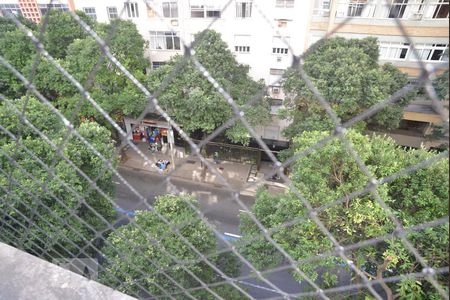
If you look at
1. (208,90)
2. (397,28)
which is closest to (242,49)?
(208,90)

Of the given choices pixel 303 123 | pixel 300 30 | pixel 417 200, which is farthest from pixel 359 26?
pixel 417 200

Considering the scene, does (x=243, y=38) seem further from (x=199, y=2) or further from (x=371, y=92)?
(x=371, y=92)

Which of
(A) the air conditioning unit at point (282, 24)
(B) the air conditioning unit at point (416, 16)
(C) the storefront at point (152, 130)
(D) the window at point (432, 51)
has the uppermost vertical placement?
(B) the air conditioning unit at point (416, 16)

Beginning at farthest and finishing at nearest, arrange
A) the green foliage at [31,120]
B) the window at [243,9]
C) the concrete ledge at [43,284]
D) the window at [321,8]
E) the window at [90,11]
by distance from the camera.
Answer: the window at [90,11] → the window at [243,9] → the window at [321,8] → the green foliage at [31,120] → the concrete ledge at [43,284]

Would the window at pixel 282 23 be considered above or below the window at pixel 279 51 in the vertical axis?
above

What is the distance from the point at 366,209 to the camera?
86.2 inches

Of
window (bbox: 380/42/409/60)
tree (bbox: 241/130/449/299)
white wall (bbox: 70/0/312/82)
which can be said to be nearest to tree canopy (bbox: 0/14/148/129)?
white wall (bbox: 70/0/312/82)

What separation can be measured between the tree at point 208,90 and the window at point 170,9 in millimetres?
916

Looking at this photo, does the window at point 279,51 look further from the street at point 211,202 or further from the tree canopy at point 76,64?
the street at point 211,202

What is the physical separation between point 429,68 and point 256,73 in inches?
191


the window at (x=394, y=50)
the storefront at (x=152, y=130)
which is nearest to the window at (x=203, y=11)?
the storefront at (x=152, y=130)

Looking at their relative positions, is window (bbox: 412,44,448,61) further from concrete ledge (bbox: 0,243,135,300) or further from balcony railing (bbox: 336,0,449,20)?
concrete ledge (bbox: 0,243,135,300)

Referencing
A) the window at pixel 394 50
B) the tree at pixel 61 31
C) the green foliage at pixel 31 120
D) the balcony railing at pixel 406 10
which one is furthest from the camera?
the tree at pixel 61 31

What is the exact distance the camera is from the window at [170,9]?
5.06 metres
